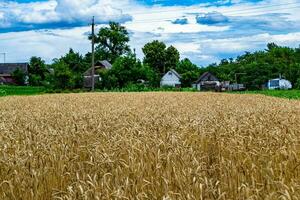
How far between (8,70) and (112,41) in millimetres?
25357

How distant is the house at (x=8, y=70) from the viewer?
109 metres

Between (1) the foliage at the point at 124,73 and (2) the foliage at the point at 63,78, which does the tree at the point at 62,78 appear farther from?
(1) the foliage at the point at 124,73

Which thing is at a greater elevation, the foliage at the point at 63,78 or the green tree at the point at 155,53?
the green tree at the point at 155,53

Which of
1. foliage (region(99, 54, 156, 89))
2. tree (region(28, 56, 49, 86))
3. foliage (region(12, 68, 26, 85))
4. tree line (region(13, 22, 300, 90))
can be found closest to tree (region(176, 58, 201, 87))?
tree line (region(13, 22, 300, 90))

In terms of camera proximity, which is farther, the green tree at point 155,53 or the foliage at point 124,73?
the green tree at point 155,53

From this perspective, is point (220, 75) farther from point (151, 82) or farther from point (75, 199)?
point (75, 199)

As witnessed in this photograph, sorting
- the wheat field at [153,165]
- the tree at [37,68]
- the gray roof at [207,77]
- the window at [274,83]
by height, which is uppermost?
the tree at [37,68]

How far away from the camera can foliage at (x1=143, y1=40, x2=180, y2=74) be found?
122194 millimetres

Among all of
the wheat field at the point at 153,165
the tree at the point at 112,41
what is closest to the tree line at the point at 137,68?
the tree at the point at 112,41

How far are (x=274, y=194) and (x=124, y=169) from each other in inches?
75.3

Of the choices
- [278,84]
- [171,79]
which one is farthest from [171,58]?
[278,84]

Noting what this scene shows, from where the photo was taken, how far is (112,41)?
4712 inches

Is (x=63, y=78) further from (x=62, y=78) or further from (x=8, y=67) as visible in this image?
(x=8, y=67)

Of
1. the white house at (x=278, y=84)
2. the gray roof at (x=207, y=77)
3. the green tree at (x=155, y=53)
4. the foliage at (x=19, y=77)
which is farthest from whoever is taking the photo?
the green tree at (x=155, y=53)
